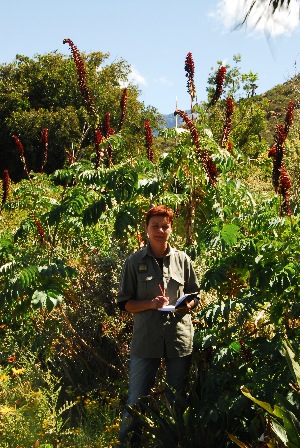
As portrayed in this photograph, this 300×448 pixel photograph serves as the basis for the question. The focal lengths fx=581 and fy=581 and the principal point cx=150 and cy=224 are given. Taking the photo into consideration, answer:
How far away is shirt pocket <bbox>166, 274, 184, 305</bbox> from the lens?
3.67 m

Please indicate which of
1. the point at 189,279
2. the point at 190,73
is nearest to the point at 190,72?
the point at 190,73

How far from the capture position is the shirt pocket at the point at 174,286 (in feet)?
12.1

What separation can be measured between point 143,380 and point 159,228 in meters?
0.96

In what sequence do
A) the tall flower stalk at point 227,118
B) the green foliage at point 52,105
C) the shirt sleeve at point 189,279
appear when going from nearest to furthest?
1. the shirt sleeve at point 189,279
2. the tall flower stalk at point 227,118
3. the green foliage at point 52,105

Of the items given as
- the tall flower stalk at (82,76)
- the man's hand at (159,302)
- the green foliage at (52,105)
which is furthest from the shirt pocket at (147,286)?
the green foliage at (52,105)

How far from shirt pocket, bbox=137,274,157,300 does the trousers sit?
1.31ft

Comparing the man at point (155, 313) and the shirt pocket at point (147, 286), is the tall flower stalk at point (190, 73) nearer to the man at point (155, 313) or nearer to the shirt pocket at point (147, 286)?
the man at point (155, 313)

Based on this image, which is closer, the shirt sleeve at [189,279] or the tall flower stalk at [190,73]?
the shirt sleeve at [189,279]

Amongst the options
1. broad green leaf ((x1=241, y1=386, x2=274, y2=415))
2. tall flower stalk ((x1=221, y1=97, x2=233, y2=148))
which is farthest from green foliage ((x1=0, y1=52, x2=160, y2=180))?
broad green leaf ((x1=241, y1=386, x2=274, y2=415))

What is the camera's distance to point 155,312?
363 centimetres

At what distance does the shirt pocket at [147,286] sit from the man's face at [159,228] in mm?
241

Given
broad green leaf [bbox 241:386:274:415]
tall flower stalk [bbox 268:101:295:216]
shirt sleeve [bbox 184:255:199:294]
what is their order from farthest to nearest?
1. shirt sleeve [bbox 184:255:199:294]
2. tall flower stalk [bbox 268:101:295:216]
3. broad green leaf [bbox 241:386:274:415]

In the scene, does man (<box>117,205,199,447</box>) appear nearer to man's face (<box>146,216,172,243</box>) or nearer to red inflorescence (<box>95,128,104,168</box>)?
man's face (<box>146,216,172,243</box>)

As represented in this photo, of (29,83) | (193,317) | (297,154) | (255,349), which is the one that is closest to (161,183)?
(193,317)
